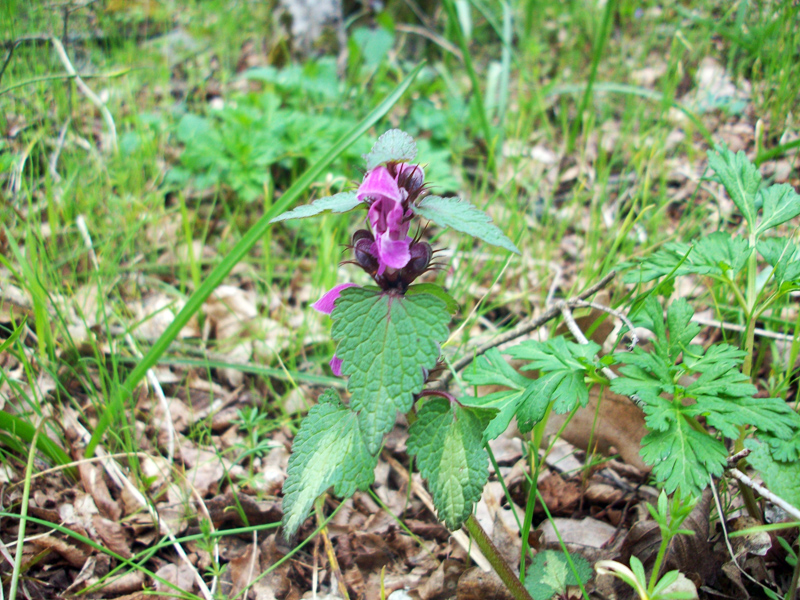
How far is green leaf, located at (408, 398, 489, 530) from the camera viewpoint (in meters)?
0.90

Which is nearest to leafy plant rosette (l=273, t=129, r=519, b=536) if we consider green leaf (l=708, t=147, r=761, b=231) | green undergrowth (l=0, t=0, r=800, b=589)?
green undergrowth (l=0, t=0, r=800, b=589)

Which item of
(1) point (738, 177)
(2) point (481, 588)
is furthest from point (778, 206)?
(2) point (481, 588)

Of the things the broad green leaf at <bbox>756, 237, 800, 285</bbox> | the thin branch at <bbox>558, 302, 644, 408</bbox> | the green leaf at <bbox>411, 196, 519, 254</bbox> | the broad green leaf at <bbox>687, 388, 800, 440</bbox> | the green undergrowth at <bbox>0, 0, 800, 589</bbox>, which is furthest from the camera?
the green undergrowth at <bbox>0, 0, 800, 589</bbox>

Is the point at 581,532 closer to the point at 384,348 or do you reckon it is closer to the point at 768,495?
the point at 768,495

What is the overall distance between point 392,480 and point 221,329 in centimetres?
95

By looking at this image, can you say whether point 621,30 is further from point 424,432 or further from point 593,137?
point 424,432

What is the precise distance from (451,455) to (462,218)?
1.49 ft

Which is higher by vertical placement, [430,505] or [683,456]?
[683,456]

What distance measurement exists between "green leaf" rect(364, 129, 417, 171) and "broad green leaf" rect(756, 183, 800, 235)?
87 cm

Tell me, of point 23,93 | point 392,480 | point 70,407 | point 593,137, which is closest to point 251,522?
point 392,480

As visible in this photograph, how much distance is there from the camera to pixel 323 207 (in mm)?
868

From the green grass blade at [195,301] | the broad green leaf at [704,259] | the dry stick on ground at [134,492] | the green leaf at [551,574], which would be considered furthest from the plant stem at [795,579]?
the green grass blade at [195,301]

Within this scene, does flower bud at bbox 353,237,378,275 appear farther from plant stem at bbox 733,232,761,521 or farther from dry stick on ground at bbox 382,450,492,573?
plant stem at bbox 733,232,761,521

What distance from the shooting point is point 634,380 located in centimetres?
97
